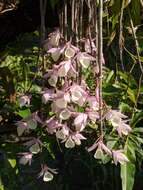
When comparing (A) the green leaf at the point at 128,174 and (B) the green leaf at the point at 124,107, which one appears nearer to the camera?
(A) the green leaf at the point at 128,174

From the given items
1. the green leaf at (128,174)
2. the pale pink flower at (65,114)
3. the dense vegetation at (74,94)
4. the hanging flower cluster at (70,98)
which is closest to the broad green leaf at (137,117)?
the dense vegetation at (74,94)

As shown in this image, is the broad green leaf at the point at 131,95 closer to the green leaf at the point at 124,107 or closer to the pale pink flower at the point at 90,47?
the green leaf at the point at 124,107

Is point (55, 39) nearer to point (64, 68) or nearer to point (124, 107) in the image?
point (64, 68)

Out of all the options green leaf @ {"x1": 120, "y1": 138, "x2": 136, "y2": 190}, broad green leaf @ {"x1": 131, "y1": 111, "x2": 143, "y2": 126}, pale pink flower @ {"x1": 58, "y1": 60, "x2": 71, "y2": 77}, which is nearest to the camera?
pale pink flower @ {"x1": 58, "y1": 60, "x2": 71, "y2": 77}

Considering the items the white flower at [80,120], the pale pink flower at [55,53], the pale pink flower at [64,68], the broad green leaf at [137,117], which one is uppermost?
the pale pink flower at [55,53]

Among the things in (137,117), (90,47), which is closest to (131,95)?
(137,117)

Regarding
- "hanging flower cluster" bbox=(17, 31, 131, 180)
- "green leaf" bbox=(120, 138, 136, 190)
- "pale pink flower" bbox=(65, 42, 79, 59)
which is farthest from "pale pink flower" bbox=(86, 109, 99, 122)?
"green leaf" bbox=(120, 138, 136, 190)

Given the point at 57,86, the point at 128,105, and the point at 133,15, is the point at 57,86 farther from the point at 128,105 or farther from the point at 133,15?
the point at 128,105

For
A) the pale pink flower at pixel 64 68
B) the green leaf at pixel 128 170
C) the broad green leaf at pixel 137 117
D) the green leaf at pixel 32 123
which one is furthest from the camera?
the broad green leaf at pixel 137 117

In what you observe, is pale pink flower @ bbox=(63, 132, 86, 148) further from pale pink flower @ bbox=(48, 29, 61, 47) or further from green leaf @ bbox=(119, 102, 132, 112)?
green leaf @ bbox=(119, 102, 132, 112)
